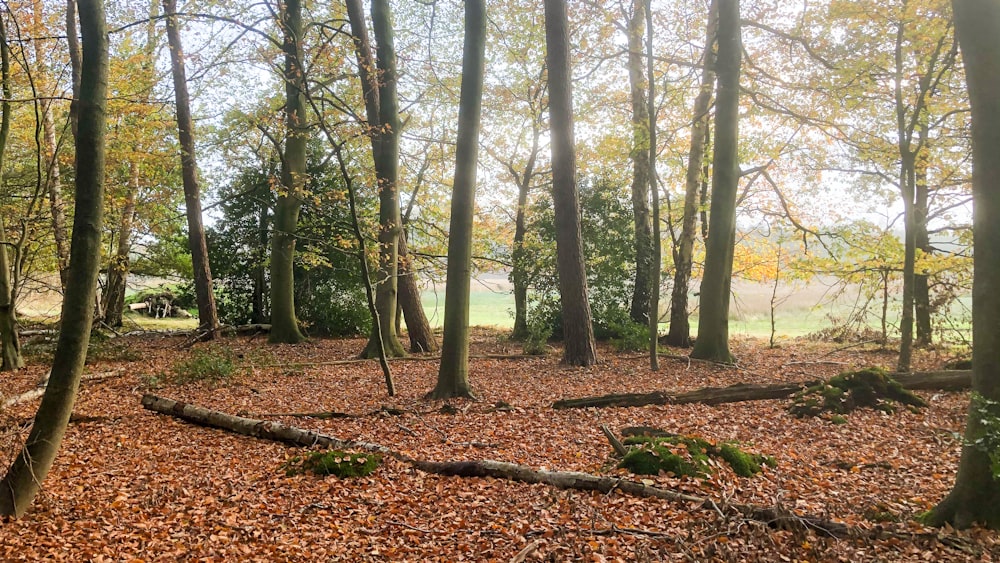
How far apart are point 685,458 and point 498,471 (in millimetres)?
1693

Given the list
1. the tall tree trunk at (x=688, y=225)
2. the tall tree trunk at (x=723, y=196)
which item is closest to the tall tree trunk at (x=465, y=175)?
the tall tree trunk at (x=723, y=196)

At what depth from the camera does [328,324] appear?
711 inches

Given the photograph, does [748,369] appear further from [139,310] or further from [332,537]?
[139,310]

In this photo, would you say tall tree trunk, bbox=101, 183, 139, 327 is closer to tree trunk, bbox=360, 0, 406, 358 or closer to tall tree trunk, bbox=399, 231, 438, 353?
tree trunk, bbox=360, 0, 406, 358

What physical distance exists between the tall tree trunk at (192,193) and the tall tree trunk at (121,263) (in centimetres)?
161

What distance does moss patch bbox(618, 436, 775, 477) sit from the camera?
5.14 m

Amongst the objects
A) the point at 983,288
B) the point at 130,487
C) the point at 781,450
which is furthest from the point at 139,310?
the point at 983,288

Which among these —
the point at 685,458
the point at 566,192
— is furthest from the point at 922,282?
the point at 685,458

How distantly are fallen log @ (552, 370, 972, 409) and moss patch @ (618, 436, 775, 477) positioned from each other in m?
2.22

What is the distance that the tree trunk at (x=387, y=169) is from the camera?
1212 centimetres

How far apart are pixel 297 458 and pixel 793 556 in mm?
4522

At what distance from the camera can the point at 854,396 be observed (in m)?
7.43

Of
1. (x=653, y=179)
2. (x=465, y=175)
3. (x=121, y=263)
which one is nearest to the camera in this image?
(x=465, y=175)

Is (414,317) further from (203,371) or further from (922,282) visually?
(922,282)
